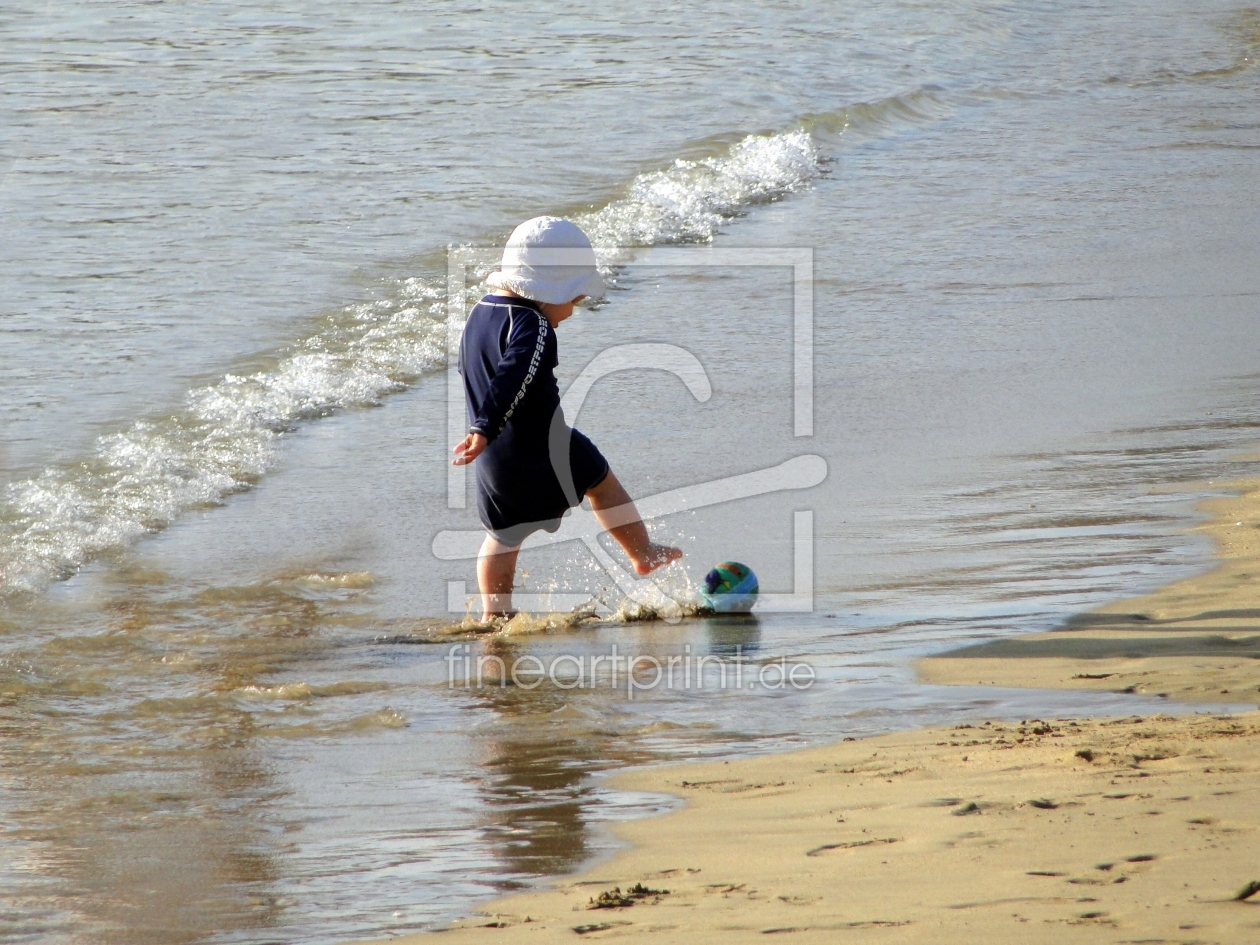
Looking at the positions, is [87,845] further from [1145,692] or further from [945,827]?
[1145,692]

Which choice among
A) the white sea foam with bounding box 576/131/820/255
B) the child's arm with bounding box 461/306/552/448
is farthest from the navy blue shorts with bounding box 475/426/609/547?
the white sea foam with bounding box 576/131/820/255

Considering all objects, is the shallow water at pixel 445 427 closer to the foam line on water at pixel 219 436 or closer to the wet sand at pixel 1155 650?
the foam line on water at pixel 219 436

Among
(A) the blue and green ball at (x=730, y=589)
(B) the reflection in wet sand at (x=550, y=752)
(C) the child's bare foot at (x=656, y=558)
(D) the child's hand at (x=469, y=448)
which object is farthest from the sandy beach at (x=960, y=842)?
(C) the child's bare foot at (x=656, y=558)

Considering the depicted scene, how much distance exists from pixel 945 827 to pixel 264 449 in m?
5.16

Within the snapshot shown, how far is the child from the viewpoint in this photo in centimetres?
539

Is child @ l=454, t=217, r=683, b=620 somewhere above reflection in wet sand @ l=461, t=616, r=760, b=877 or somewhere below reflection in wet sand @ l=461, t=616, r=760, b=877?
above

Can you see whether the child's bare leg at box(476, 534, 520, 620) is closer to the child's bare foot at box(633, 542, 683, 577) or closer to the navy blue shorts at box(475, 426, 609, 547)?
the navy blue shorts at box(475, 426, 609, 547)

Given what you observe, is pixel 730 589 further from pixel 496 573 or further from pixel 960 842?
pixel 960 842

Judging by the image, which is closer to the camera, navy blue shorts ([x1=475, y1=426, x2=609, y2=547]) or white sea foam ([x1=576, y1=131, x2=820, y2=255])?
navy blue shorts ([x1=475, y1=426, x2=609, y2=547])

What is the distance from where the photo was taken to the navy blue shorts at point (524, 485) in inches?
218

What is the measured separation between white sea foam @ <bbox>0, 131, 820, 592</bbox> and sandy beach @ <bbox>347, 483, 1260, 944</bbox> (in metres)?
3.49

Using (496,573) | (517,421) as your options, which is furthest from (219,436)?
(517,421)

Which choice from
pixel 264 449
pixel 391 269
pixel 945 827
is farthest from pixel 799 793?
pixel 391 269

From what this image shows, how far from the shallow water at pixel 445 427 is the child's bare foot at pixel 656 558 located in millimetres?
161
